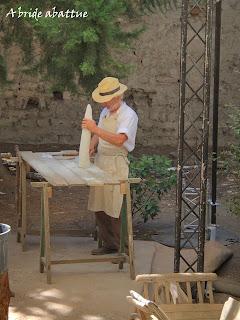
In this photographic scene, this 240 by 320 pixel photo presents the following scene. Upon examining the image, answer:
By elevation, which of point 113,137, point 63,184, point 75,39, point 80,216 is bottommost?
point 80,216

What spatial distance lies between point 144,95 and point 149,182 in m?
5.02

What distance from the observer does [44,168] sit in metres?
6.08

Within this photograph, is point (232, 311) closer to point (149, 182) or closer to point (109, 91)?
point (109, 91)

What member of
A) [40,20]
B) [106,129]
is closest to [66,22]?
[40,20]

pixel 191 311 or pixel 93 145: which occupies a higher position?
pixel 93 145

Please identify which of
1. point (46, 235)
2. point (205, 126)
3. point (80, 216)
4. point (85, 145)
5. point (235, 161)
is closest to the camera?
point (205, 126)

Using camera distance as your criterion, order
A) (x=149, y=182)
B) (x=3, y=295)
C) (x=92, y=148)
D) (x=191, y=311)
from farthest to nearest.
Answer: (x=149, y=182) → (x=92, y=148) → (x=3, y=295) → (x=191, y=311)

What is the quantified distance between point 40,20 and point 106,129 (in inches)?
49.8

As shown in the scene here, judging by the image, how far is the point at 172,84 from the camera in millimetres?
12289

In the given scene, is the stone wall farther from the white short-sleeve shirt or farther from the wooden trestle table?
the white short-sleeve shirt

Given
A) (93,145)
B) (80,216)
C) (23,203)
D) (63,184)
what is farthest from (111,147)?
(80,216)

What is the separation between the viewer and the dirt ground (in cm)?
739

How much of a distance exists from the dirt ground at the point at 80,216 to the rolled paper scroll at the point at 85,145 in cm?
148

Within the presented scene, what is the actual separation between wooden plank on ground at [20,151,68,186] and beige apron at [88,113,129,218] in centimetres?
44
